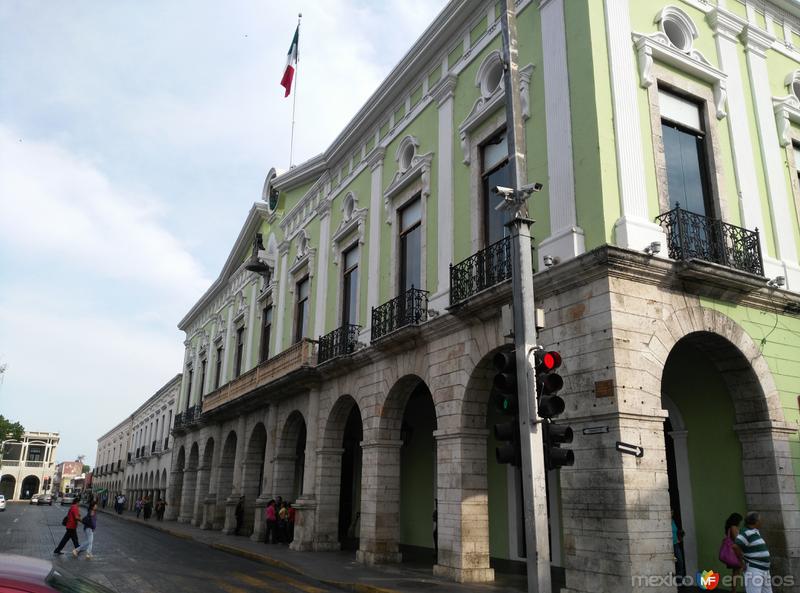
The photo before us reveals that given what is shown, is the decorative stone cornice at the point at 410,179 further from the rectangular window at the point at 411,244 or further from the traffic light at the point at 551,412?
the traffic light at the point at 551,412

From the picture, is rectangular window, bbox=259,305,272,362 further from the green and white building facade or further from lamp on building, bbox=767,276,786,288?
lamp on building, bbox=767,276,786,288

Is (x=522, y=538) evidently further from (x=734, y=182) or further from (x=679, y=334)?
(x=734, y=182)

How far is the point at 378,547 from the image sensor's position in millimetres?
14930

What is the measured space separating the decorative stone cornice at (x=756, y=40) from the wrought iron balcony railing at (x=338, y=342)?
10.8 meters

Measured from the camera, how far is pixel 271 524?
2039 cm

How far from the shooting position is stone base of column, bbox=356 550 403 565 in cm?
1477

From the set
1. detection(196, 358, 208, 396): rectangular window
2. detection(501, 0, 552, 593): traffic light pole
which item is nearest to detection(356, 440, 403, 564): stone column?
detection(501, 0, 552, 593): traffic light pole

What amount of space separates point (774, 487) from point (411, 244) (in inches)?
362

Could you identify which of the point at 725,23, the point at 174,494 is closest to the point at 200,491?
the point at 174,494

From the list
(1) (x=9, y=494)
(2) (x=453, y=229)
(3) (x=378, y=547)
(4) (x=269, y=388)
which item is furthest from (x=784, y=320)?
A: (1) (x=9, y=494)

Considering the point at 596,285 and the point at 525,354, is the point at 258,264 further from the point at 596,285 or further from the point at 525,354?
the point at 525,354

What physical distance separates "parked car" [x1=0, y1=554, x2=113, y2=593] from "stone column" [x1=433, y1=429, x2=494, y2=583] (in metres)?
8.90

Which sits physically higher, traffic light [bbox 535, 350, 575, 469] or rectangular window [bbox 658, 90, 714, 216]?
rectangular window [bbox 658, 90, 714, 216]

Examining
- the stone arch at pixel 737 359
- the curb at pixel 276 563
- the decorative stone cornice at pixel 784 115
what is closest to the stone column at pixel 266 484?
the curb at pixel 276 563
